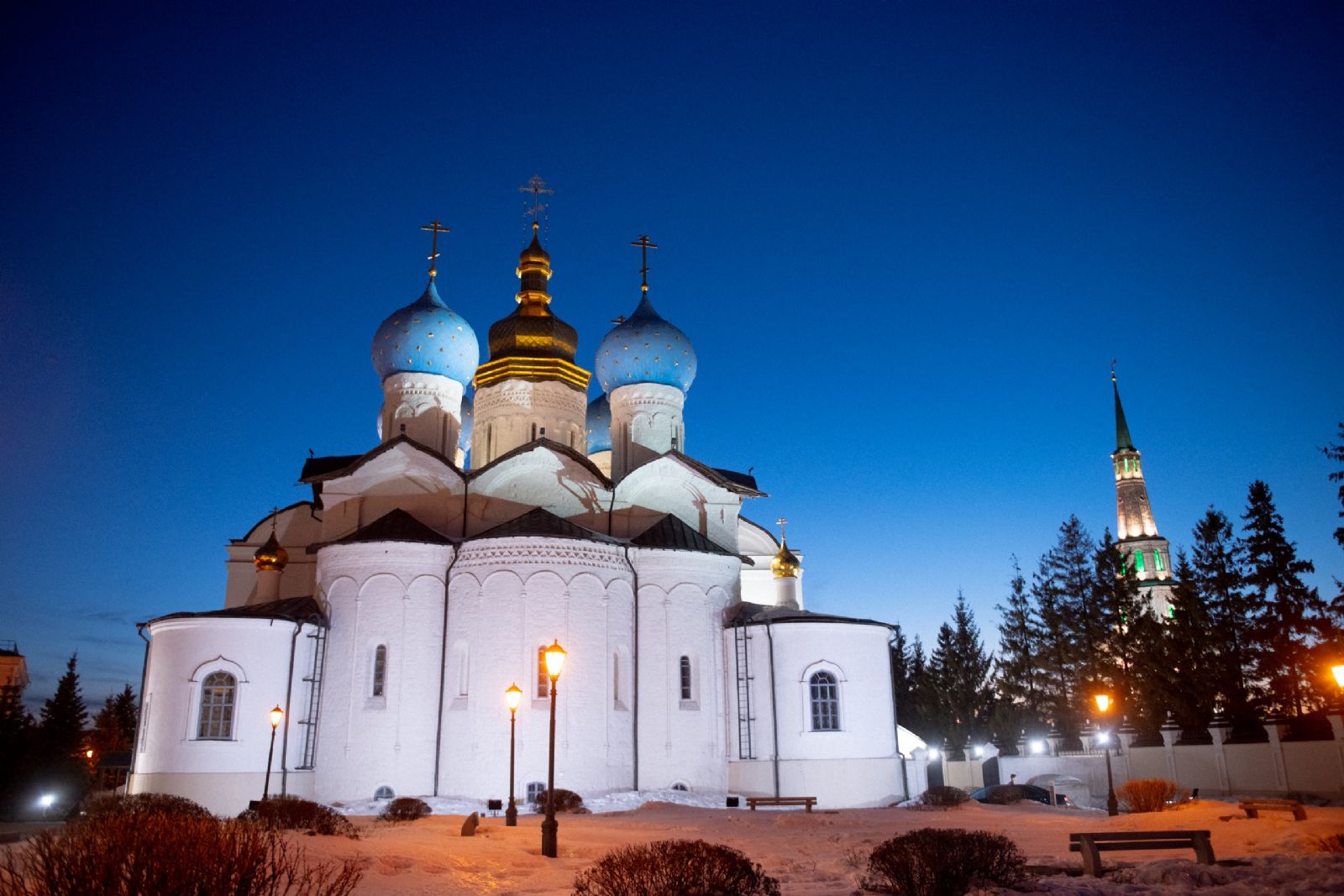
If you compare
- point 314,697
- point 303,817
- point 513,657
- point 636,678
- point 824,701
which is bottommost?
point 303,817

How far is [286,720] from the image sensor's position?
2389cm

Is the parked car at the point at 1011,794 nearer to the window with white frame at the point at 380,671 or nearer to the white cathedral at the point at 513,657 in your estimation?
the white cathedral at the point at 513,657

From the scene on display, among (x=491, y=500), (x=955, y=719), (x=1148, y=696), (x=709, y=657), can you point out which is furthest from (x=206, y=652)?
(x=955, y=719)

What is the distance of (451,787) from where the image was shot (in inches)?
934

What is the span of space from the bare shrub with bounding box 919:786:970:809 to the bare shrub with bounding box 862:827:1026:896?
546 inches

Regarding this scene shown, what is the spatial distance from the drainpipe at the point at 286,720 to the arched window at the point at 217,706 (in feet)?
3.70

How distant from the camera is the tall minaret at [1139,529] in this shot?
54906 millimetres

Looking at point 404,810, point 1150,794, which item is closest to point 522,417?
point 404,810

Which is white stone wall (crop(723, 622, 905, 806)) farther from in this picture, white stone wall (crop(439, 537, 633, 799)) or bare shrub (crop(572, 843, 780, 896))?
bare shrub (crop(572, 843, 780, 896))

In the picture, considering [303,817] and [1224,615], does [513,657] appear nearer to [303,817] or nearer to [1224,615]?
[303,817]

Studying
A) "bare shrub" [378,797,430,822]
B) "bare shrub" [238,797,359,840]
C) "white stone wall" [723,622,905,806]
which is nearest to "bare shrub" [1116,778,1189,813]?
"white stone wall" [723,622,905,806]

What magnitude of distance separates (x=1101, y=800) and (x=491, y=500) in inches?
779

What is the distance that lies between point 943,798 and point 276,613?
1588cm

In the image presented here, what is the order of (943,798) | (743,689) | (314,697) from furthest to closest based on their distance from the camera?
(743,689), (314,697), (943,798)
